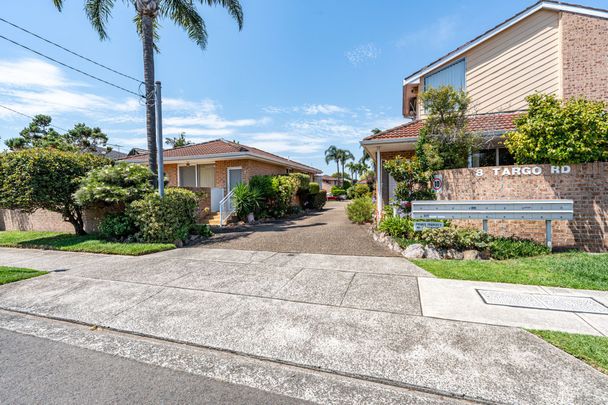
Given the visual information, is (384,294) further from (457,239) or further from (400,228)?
(400,228)

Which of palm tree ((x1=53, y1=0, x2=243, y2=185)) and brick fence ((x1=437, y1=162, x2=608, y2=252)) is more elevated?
palm tree ((x1=53, y1=0, x2=243, y2=185))

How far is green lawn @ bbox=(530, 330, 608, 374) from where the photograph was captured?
8.78 ft

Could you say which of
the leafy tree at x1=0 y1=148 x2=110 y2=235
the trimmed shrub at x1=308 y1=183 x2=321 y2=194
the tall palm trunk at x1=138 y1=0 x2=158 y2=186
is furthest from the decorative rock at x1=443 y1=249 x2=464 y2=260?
the trimmed shrub at x1=308 y1=183 x2=321 y2=194

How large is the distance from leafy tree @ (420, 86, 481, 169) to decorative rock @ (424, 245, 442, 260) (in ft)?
10.7

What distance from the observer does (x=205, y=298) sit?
4.57m

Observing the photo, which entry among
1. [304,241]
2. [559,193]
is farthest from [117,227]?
[559,193]

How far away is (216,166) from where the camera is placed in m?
16.0

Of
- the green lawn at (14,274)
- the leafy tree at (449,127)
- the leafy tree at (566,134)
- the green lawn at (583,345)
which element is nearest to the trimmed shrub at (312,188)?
the leafy tree at (449,127)

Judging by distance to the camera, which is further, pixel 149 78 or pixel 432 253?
pixel 149 78

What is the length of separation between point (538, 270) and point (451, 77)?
1025cm

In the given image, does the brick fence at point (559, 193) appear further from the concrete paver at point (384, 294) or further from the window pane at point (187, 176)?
the window pane at point (187, 176)

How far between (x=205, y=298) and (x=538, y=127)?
848cm

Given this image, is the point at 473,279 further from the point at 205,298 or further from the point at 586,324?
the point at 205,298

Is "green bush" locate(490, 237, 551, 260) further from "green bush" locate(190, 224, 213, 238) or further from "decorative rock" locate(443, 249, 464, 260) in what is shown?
"green bush" locate(190, 224, 213, 238)
